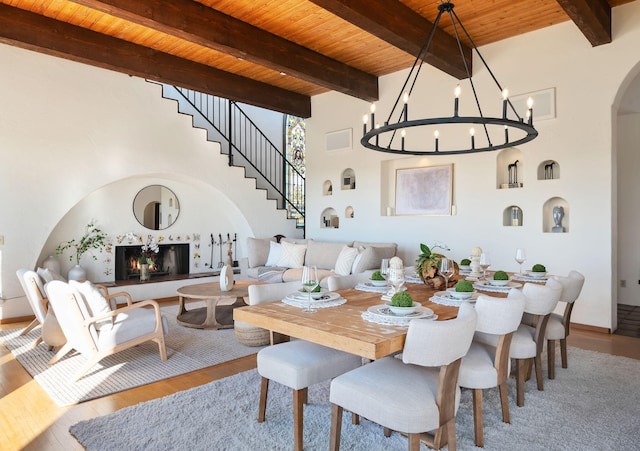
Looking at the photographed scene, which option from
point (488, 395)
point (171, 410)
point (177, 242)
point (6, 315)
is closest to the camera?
point (171, 410)

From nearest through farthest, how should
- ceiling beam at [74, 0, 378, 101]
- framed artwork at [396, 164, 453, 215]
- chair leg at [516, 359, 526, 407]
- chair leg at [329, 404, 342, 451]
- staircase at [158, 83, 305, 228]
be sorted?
1. chair leg at [329, 404, 342, 451]
2. chair leg at [516, 359, 526, 407]
3. ceiling beam at [74, 0, 378, 101]
4. framed artwork at [396, 164, 453, 215]
5. staircase at [158, 83, 305, 228]

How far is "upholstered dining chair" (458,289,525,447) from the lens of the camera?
86.3 inches

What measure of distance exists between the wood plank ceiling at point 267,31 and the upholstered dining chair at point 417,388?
9.54 ft

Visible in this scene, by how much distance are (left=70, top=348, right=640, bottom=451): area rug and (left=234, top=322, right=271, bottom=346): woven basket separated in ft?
2.97

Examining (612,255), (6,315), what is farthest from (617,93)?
(6,315)

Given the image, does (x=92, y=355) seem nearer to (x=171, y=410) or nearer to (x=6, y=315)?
(x=171, y=410)

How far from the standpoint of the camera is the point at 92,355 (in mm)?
3381

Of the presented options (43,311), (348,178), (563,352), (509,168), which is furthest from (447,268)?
(348,178)

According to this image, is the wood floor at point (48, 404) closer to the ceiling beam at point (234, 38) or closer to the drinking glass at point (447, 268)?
the drinking glass at point (447, 268)

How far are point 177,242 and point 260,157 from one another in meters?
2.73

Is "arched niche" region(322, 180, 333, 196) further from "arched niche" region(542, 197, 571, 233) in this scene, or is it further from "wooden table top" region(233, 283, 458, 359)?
"wooden table top" region(233, 283, 458, 359)

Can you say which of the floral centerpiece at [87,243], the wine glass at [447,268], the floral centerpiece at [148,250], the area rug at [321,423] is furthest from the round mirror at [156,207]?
the wine glass at [447,268]

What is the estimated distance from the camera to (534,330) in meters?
3.04

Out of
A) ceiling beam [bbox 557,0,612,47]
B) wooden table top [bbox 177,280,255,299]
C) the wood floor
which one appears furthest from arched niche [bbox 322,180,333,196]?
ceiling beam [bbox 557,0,612,47]
